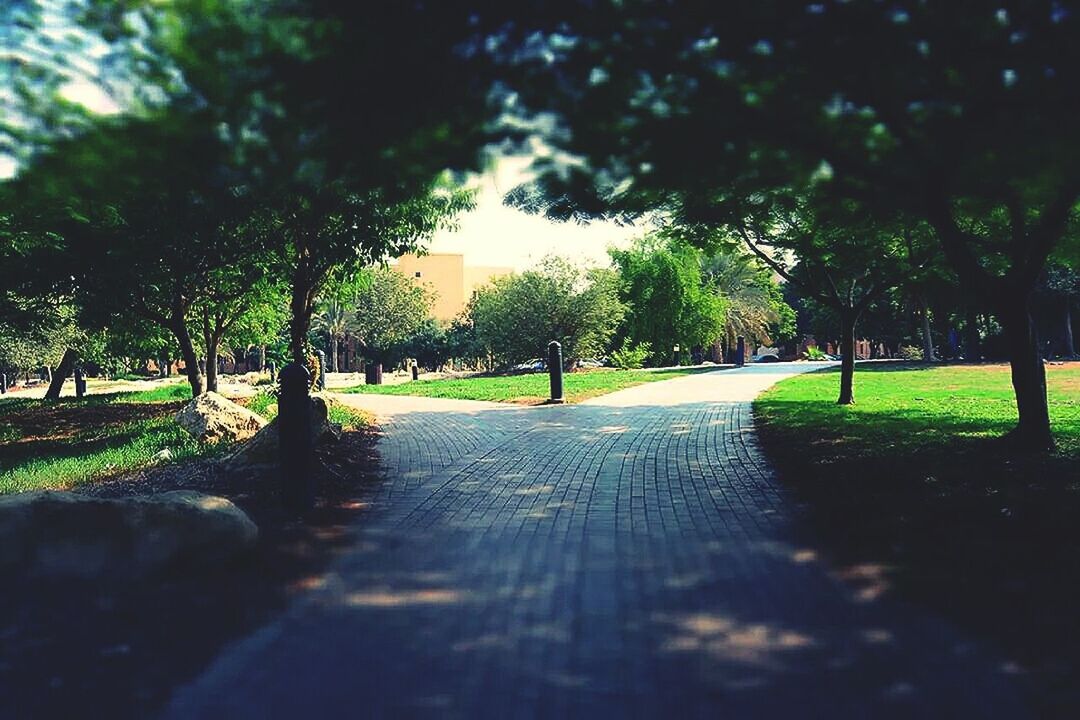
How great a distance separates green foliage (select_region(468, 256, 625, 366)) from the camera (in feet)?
117

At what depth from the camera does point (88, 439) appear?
560 inches

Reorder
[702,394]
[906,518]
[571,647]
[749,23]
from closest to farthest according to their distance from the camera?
[571,647], [749,23], [906,518], [702,394]

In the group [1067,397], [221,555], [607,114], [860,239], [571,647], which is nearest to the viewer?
[571,647]

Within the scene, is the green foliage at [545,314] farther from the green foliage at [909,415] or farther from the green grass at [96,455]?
the green grass at [96,455]

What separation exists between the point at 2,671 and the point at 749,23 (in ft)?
15.2

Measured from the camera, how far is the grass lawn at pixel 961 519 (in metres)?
3.87

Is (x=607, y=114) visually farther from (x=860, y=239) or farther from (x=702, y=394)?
(x=702, y=394)

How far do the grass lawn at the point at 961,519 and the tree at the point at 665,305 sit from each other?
3222cm

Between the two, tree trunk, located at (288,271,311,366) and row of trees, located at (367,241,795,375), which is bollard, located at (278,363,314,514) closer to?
tree trunk, located at (288,271,311,366)

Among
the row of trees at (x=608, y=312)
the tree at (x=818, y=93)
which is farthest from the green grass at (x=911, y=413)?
the tree at (x=818, y=93)

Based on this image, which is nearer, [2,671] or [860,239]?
[2,671]

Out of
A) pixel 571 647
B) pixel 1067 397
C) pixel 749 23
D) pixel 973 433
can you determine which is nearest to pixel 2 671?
pixel 571 647

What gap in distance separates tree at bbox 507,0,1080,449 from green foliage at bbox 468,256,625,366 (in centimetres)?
3063

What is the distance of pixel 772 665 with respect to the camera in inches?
136
